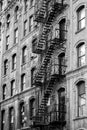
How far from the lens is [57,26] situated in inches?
1528

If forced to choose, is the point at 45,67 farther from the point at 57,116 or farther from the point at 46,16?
the point at 57,116

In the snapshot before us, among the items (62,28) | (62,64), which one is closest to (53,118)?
(62,64)

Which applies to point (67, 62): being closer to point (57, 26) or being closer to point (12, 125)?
point (57, 26)

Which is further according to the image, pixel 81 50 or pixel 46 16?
pixel 46 16

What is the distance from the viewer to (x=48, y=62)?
39.0 meters

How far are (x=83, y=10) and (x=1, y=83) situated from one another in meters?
21.5

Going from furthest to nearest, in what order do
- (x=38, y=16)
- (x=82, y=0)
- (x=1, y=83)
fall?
(x=1, y=83) < (x=38, y=16) < (x=82, y=0)

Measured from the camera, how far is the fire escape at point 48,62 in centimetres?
3612

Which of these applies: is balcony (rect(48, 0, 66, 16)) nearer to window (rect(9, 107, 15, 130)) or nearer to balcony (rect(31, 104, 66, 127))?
balcony (rect(31, 104, 66, 127))

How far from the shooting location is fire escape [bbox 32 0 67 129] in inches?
1422

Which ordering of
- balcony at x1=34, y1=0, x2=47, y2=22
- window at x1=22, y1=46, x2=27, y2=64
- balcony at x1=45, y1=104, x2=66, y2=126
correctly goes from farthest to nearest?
window at x1=22, y1=46, x2=27, y2=64, balcony at x1=34, y1=0, x2=47, y2=22, balcony at x1=45, y1=104, x2=66, y2=126

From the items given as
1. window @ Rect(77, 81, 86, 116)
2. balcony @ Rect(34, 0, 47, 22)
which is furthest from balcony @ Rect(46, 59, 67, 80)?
→ balcony @ Rect(34, 0, 47, 22)

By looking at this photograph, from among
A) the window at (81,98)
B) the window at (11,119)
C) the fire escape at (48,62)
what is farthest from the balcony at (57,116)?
the window at (11,119)

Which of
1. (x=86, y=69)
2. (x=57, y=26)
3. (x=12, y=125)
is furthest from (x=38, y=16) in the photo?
(x=12, y=125)
